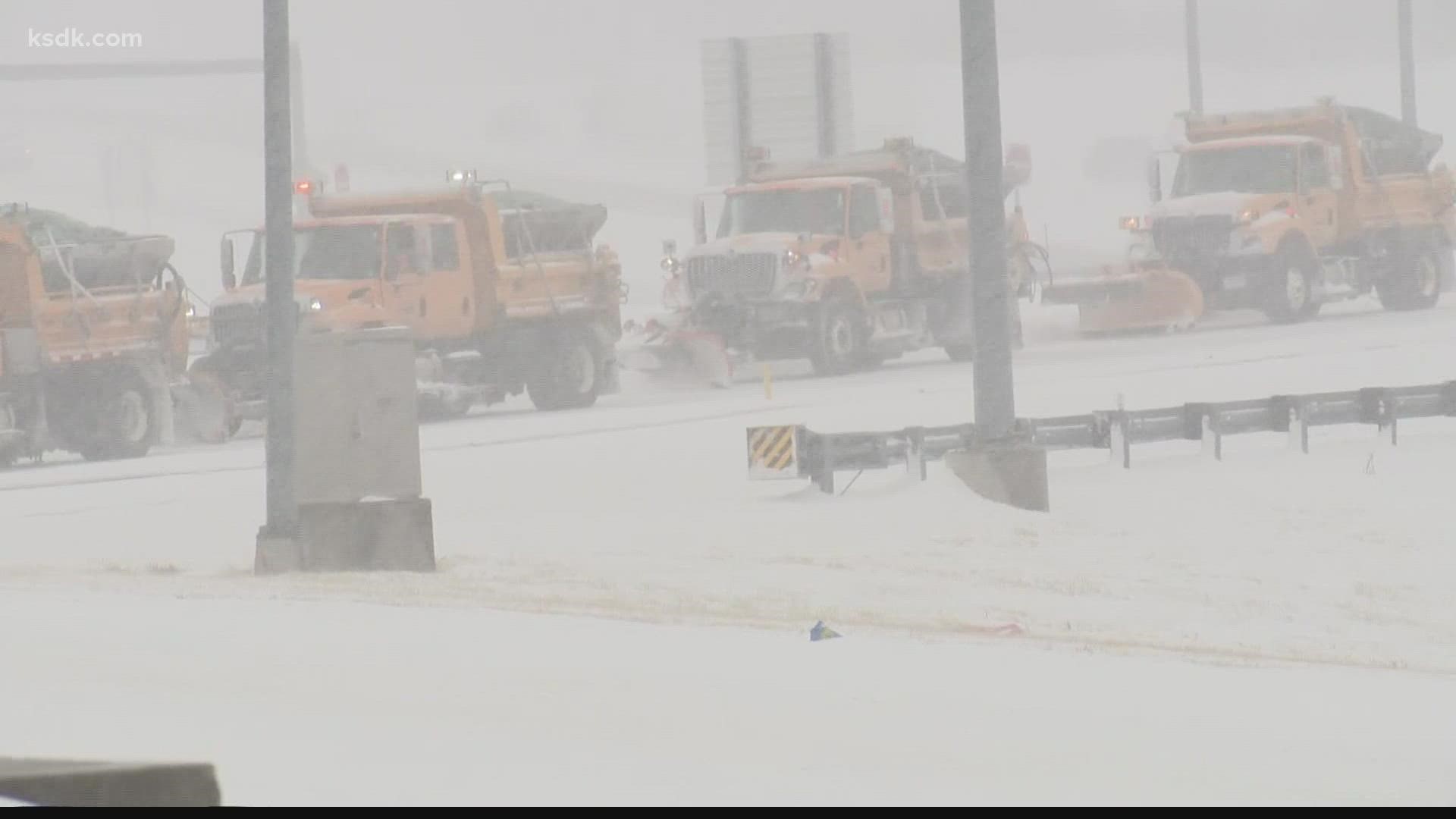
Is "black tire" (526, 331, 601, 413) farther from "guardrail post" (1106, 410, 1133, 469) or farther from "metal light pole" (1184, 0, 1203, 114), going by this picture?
"metal light pole" (1184, 0, 1203, 114)

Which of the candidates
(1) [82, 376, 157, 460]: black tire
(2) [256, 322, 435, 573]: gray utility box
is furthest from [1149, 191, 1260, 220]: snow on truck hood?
(2) [256, 322, 435, 573]: gray utility box

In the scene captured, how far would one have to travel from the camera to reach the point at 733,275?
31.0 meters

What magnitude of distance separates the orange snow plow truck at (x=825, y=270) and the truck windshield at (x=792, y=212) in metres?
0.01

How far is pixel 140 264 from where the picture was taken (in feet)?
84.6

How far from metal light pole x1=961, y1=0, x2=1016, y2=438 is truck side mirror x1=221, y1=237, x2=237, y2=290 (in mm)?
11496

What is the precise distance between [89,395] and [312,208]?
424 centimetres

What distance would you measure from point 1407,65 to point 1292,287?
554 inches

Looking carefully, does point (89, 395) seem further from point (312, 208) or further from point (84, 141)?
point (84, 141)

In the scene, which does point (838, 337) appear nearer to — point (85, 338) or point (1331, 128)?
point (1331, 128)

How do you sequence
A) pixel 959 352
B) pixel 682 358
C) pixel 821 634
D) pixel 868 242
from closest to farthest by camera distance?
pixel 821 634, pixel 682 358, pixel 868 242, pixel 959 352

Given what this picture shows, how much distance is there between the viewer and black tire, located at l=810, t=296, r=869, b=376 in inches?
1207

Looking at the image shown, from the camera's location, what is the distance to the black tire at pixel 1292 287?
34.4 m

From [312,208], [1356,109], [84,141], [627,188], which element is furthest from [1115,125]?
[312,208]

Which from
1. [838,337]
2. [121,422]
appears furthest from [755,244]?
[121,422]
